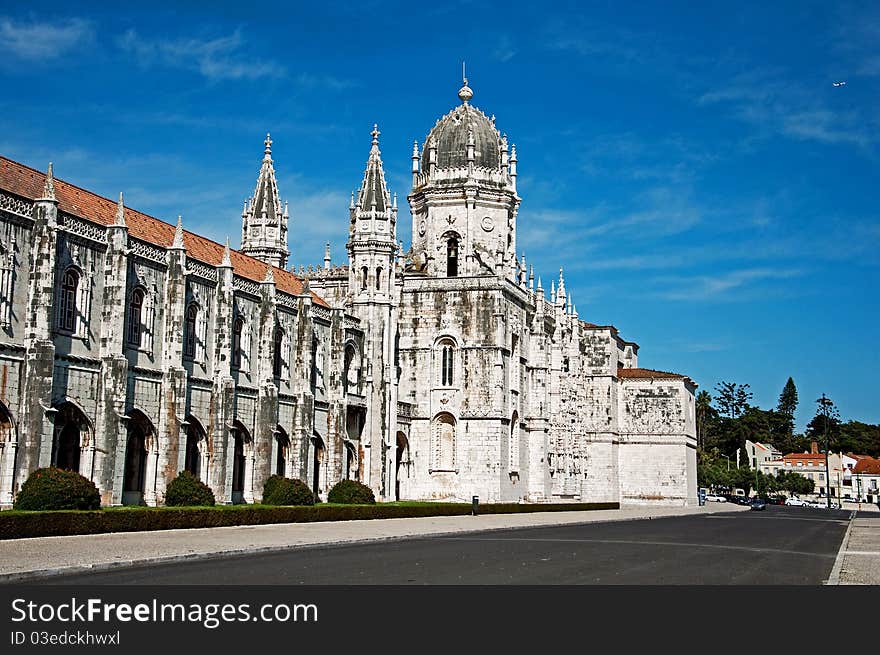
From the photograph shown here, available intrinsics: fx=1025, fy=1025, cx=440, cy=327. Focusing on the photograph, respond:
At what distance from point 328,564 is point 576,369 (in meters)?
63.6

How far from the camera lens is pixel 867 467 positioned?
532 ft

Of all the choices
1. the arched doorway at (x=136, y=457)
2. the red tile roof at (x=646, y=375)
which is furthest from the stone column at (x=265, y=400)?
the red tile roof at (x=646, y=375)

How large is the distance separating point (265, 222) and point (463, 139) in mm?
14495

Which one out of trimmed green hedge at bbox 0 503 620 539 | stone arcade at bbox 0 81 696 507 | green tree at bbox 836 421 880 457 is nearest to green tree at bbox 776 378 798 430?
green tree at bbox 836 421 880 457

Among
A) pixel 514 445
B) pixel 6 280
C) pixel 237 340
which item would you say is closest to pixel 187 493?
pixel 6 280

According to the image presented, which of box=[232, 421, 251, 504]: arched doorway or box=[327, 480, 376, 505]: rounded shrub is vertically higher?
box=[232, 421, 251, 504]: arched doorway

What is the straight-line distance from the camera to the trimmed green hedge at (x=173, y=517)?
89.5 feet

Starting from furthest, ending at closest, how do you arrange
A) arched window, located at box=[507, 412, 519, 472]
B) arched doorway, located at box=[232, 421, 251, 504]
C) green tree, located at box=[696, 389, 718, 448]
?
green tree, located at box=[696, 389, 718, 448], arched window, located at box=[507, 412, 519, 472], arched doorway, located at box=[232, 421, 251, 504]

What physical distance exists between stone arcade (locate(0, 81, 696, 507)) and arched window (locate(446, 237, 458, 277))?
94 mm

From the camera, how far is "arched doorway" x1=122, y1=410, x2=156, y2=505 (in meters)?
39.5

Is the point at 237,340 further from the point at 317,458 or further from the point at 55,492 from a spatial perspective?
the point at 55,492

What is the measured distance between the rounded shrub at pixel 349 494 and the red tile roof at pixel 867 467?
132 metres

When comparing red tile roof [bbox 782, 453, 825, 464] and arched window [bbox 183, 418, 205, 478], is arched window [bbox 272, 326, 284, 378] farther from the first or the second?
red tile roof [bbox 782, 453, 825, 464]

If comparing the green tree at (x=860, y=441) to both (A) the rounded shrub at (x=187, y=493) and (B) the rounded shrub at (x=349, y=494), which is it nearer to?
(B) the rounded shrub at (x=349, y=494)
